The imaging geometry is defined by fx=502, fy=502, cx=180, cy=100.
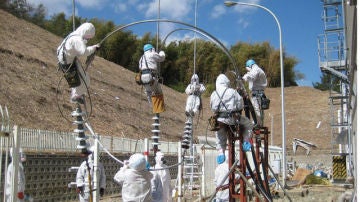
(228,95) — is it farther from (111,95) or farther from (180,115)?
(180,115)

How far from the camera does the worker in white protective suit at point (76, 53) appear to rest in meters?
7.93

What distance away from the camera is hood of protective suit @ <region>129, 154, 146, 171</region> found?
8695 millimetres

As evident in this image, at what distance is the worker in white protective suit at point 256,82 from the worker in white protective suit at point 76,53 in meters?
Answer: 4.39

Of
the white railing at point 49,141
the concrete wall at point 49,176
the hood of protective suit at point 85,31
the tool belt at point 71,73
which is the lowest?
the concrete wall at point 49,176

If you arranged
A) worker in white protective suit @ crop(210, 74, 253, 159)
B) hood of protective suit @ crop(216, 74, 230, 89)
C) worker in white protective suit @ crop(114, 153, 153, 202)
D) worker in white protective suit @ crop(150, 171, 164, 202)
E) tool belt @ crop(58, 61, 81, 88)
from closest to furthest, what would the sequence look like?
tool belt @ crop(58, 61, 81, 88)
worker in white protective suit @ crop(114, 153, 153, 202)
worker in white protective suit @ crop(210, 74, 253, 159)
hood of protective suit @ crop(216, 74, 230, 89)
worker in white protective suit @ crop(150, 171, 164, 202)

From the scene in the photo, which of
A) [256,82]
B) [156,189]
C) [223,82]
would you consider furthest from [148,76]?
[256,82]

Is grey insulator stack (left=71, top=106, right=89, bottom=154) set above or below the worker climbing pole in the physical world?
below

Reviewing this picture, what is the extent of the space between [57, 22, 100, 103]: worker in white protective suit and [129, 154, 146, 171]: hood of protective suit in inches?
58.7

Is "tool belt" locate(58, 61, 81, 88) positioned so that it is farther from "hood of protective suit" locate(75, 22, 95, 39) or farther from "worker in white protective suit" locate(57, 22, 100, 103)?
"hood of protective suit" locate(75, 22, 95, 39)

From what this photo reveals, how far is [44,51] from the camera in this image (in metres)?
39.0

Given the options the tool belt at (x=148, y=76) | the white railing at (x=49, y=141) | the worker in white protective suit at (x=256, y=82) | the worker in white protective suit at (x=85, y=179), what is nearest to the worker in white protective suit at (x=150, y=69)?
the tool belt at (x=148, y=76)

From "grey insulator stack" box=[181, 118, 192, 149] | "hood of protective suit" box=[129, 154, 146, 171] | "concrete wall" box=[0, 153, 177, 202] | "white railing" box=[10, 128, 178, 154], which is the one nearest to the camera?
"hood of protective suit" box=[129, 154, 146, 171]

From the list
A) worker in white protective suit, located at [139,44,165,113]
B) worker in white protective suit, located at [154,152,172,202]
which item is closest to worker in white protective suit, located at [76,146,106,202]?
worker in white protective suit, located at [154,152,172,202]

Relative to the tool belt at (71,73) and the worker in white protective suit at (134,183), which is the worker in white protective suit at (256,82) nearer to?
the worker in white protective suit at (134,183)
